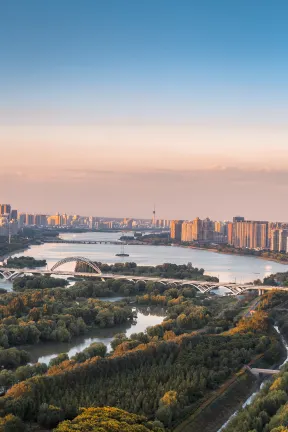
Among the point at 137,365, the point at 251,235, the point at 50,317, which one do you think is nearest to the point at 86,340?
the point at 50,317

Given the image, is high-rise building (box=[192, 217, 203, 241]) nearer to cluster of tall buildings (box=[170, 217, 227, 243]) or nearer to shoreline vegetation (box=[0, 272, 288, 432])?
cluster of tall buildings (box=[170, 217, 227, 243])

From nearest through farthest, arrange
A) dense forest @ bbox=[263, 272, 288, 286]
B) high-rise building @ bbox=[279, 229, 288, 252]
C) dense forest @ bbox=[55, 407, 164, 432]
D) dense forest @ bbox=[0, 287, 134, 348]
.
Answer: dense forest @ bbox=[55, 407, 164, 432]
dense forest @ bbox=[0, 287, 134, 348]
dense forest @ bbox=[263, 272, 288, 286]
high-rise building @ bbox=[279, 229, 288, 252]

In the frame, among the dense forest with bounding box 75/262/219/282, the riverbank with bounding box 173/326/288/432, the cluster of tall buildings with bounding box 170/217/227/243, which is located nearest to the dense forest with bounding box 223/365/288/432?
Answer: the riverbank with bounding box 173/326/288/432

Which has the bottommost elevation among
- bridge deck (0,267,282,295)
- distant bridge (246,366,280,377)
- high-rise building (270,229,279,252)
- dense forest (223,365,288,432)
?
distant bridge (246,366,280,377)

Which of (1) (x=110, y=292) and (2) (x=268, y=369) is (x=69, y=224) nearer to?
(1) (x=110, y=292)

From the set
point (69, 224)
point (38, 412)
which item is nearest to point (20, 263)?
point (38, 412)

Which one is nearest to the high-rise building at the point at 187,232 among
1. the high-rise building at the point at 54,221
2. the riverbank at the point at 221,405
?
the high-rise building at the point at 54,221

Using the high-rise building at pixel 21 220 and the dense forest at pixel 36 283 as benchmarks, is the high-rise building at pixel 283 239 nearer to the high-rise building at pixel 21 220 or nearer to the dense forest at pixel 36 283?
the dense forest at pixel 36 283
